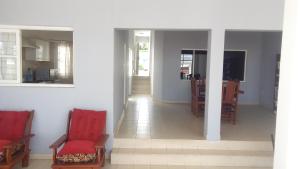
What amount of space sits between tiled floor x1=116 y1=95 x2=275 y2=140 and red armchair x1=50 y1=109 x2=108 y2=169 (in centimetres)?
65

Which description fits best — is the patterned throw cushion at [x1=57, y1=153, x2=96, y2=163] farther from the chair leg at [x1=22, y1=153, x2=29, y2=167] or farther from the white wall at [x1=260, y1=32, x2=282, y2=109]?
the white wall at [x1=260, y1=32, x2=282, y2=109]

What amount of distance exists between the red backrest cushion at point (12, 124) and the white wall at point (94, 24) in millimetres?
242

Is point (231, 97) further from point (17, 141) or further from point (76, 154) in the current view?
point (17, 141)

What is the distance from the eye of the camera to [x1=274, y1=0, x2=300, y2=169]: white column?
4.17 ft

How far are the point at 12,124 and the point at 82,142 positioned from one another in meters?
1.20

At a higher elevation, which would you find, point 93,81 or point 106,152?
point 93,81

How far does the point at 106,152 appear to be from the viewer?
4605 mm

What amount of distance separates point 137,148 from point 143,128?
80 cm

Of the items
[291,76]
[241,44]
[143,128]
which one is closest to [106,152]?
[143,128]

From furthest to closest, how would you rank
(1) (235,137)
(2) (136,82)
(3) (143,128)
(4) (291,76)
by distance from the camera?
(2) (136,82) < (3) (143,128) < (1) (235,137) < (4) (291,76)

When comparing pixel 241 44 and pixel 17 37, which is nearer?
pixel 17 37

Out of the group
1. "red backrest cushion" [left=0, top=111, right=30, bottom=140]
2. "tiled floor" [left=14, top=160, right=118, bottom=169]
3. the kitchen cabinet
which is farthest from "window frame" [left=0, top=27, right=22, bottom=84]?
the kitchen cabinet

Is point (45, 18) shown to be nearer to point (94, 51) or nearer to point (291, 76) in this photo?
point (94, 51)

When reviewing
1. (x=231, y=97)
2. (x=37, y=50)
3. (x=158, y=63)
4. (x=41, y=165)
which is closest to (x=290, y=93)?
(x=41, y=165)
